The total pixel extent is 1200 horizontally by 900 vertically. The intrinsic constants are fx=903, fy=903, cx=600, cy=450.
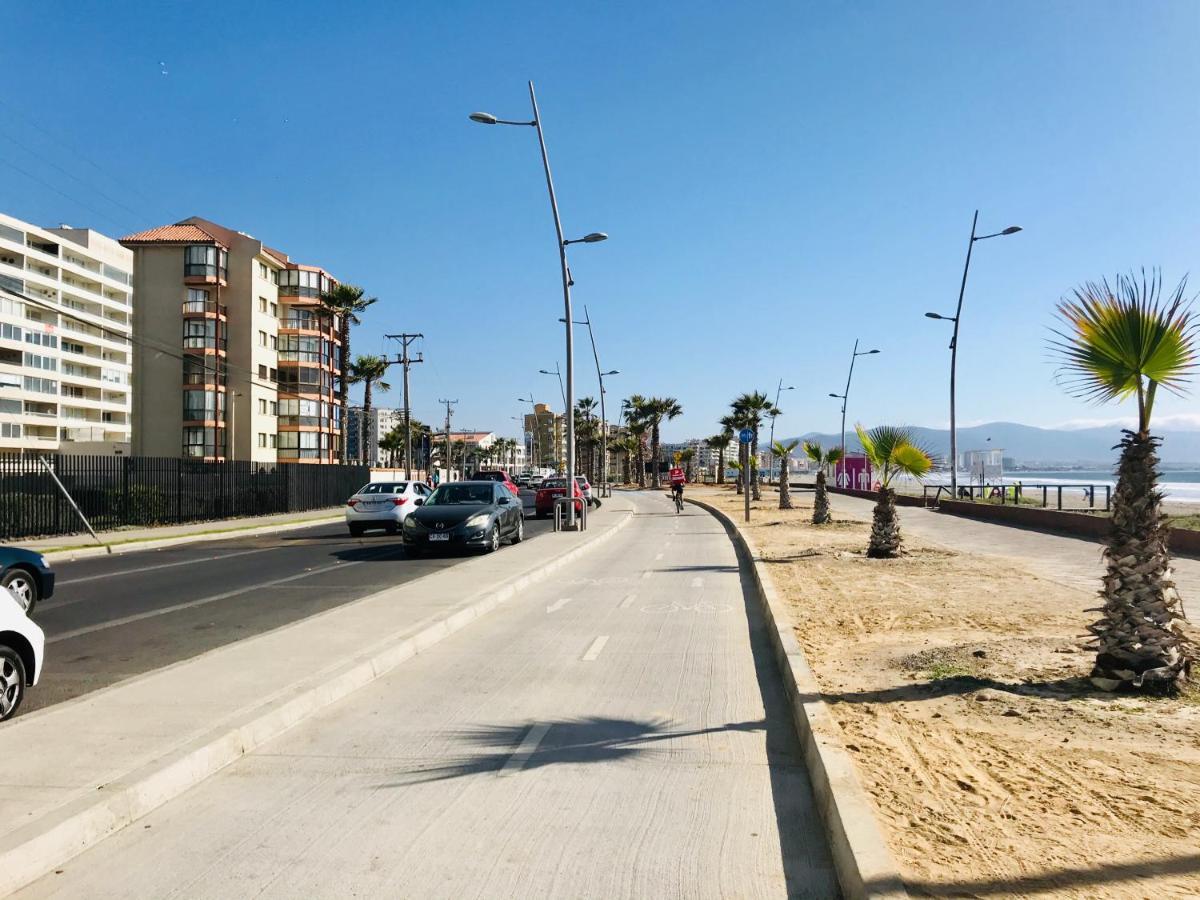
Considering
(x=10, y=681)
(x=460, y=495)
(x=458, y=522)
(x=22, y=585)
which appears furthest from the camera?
(x=460, y=495)

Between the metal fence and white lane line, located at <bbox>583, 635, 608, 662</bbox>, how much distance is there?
19278 mm

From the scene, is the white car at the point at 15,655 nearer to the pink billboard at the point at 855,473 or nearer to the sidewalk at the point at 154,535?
the sidewalk at the point at 154,535

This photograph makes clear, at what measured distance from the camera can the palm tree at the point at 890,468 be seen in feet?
57.6

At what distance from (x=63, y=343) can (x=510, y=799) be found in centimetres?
8609

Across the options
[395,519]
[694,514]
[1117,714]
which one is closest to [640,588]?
[1117,714]

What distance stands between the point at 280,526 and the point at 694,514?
17.5 m

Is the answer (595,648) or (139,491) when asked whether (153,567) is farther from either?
(139,491)

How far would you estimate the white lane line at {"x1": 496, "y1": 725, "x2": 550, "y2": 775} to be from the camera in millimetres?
5352

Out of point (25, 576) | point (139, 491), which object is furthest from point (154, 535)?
point (25, 576)

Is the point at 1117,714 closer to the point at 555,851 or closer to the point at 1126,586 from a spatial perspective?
the point at 1126,586

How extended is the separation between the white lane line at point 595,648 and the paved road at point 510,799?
0.08 m

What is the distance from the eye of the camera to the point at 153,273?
2527 inches

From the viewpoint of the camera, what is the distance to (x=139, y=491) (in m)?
A: 27.9

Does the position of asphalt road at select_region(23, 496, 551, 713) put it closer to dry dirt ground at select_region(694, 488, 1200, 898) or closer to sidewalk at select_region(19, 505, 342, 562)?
sidewalk at select_region(19, 505, 342, 562)
